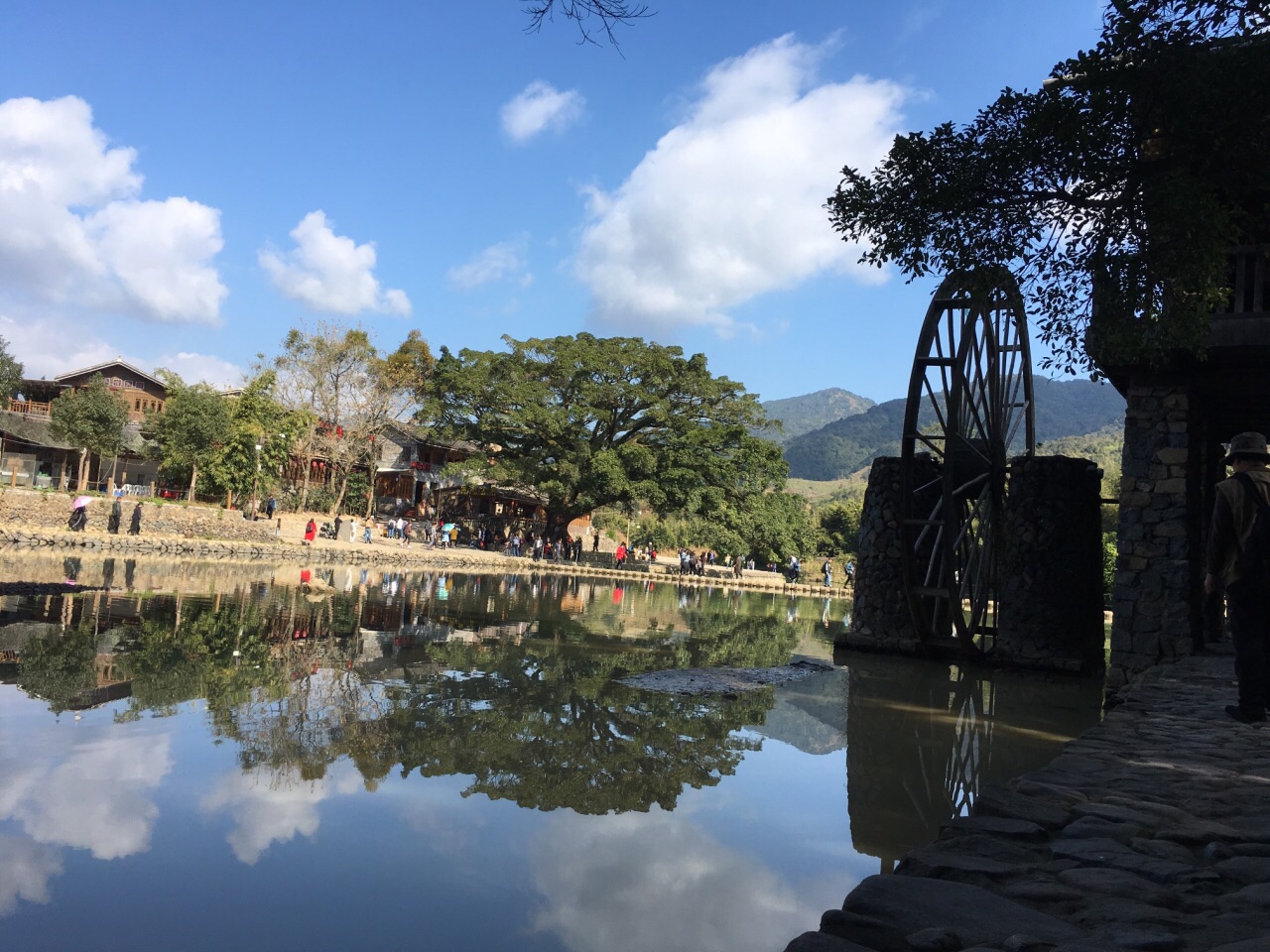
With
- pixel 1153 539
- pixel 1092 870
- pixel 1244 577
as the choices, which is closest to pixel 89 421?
pixel 1153 539

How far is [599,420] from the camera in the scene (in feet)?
108

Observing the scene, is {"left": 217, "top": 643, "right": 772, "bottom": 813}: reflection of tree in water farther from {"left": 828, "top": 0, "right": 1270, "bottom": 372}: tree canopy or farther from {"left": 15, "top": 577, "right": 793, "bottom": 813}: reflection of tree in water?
{"left": 828, "top": 0, "right": 1270, "bottom": 372}: tree canopy

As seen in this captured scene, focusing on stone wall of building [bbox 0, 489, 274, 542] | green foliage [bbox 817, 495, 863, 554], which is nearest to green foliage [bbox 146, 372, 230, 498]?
stone wall of building [bbox 0, 489, 274, 542]

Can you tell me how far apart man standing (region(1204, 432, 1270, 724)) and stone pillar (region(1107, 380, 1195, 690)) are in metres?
3.68

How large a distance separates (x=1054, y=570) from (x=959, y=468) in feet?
5.92

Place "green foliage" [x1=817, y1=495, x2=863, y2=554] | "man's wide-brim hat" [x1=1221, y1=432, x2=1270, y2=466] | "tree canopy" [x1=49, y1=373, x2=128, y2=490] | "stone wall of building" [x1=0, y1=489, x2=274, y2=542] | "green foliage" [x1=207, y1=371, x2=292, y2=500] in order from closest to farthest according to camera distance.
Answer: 1. "man's wide-brim hat" [x1=1221, y1=432, x2=1270, y2=466]
2. "stone wall of building" [x1=0, y1=489, x2=274, y2=542]
3. "tree canopy" [x1=49, y1=373, x2=128, y2=490]
4. "green foliage" [x1=207, y1=371, x2=292, y2=500]
5. "green foliage" [x1=817, y1=495, x2=863, y2=554]

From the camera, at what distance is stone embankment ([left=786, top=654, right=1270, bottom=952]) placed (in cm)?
207

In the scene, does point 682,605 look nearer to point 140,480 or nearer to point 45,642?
point 45,642

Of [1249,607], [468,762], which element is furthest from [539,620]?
[1249,607]

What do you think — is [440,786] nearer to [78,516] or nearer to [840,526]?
[78,516]

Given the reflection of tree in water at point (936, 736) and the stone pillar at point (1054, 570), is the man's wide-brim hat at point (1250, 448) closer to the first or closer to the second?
the reflection of tree in water at point (936, 736)

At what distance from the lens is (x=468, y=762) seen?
5059mm

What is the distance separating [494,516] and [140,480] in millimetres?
14102

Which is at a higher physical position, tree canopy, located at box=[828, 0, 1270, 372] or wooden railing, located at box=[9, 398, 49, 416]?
wooden railing, located at box=[9, 398, 49, 416]
